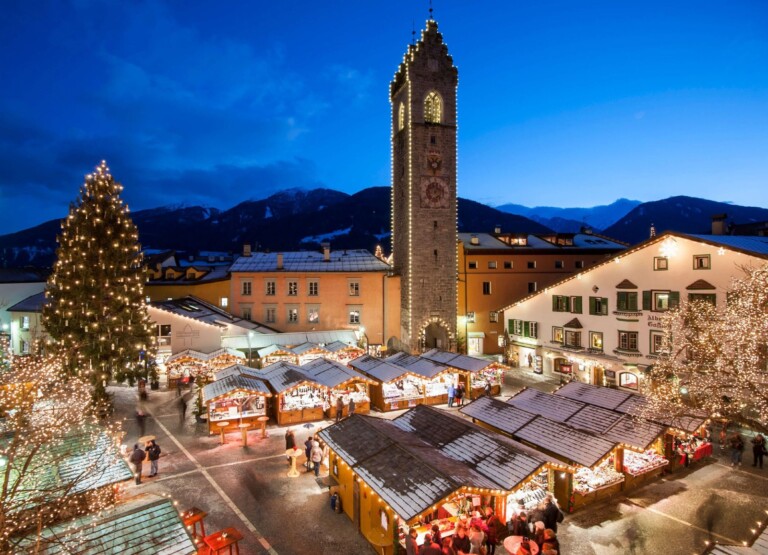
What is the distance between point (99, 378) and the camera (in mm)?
22766

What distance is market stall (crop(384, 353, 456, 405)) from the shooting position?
25562 mm

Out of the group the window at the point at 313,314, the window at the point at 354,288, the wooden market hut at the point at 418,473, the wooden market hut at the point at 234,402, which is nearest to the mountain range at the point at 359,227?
the window at the point at 354,288

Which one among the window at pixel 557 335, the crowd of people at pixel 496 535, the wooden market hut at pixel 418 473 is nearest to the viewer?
the crowd of people at pixel 496 535

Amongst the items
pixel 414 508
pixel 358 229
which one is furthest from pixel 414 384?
pixel 358 229

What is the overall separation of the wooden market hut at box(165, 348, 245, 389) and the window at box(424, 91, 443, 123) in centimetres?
2613

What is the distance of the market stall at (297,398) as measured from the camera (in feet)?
72.7

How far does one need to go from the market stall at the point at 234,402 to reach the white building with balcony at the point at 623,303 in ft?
68.4

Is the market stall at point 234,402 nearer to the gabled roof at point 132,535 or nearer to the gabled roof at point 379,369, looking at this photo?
the gabled roof at point 379,369

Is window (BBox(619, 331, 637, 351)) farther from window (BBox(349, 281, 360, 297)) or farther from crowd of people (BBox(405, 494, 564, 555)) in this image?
window (BBox(349, 281, 360, 297))

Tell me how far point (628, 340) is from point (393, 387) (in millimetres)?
14988

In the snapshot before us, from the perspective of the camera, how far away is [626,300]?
27.1 metres

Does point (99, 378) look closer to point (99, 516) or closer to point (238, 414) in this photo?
point (238, 414)

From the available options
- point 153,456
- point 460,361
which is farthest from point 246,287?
point 153,456

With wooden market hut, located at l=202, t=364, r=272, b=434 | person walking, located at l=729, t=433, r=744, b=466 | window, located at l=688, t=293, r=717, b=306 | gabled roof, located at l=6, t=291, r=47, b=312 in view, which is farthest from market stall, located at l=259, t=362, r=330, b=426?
gabled roof, located at l=6, t=291, r=47, b=312
